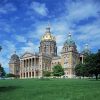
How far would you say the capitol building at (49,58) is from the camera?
405 ft

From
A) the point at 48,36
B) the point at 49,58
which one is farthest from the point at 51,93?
the point at 48,36

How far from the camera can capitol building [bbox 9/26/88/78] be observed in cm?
12334

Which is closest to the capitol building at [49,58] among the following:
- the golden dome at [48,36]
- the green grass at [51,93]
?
the golden dome at [48,36]

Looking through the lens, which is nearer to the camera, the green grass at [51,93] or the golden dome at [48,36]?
the green grass at [51,93]

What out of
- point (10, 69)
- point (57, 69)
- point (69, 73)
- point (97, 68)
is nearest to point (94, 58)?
point (97, 68)

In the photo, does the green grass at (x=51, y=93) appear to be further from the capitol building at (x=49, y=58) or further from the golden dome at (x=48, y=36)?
the golden dome at (x=48, y=36)

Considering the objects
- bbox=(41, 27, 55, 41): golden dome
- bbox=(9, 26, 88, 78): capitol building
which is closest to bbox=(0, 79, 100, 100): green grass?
bbox=(9, 26, 88, 78): capitol building

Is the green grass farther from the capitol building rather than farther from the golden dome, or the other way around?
the golden dome

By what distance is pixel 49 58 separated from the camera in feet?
434

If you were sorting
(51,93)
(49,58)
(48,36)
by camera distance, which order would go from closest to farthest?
(51,93) → (49,58) → (48,36)

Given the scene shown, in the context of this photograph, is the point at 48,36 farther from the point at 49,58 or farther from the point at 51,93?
the point at 51,93

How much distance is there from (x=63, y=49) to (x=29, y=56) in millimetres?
18176

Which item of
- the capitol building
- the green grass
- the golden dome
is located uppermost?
the golden dome

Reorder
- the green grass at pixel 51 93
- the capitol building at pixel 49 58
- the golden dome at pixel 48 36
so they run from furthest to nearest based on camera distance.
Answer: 1. the golden dome at pixel 48 36
2. the capitol building at pixel 49 58
3. the green grass at pixel 51 93
